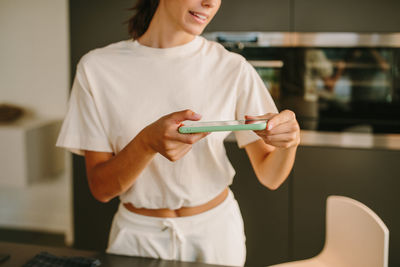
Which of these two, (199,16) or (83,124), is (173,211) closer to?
(83,124)

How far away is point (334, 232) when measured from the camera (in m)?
1.32

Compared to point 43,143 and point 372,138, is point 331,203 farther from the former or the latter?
point 43,143

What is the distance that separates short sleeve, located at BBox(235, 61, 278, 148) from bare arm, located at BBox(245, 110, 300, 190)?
0.14 ft

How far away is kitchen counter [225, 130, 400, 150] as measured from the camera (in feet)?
6.37

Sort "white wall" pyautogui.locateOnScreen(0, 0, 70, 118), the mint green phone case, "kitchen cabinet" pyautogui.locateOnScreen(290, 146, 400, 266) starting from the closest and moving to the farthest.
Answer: the mint green phone case < "kitchen cabinet" pyautogui.locateOnScreen(290, 146, 400, 266) < "white wall" pyautogui.locateOnScreen(0, 0, 70, 118)

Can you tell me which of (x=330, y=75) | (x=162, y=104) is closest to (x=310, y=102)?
(x=330, y=75)

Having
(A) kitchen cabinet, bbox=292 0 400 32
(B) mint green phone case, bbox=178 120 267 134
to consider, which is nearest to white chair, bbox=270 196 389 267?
Answer: (B) mint green phone case, bbox=178 120 267 134

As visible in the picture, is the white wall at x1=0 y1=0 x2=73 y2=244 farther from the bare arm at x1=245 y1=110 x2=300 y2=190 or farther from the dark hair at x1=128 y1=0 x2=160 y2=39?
the bare arm at x1=245 y1=110 x2=300 y2=190

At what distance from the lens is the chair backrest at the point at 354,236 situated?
1082mm

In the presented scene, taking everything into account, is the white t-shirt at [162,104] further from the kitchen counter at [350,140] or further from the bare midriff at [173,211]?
the kitchen counter at [350,140]

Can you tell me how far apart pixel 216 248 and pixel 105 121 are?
0.41 meters

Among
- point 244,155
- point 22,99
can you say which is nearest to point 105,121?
point 244,155

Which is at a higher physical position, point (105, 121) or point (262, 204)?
point (105, 121)

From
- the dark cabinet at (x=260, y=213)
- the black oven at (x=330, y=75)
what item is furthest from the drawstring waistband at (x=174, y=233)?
the black oven at (x=330, y=75)
